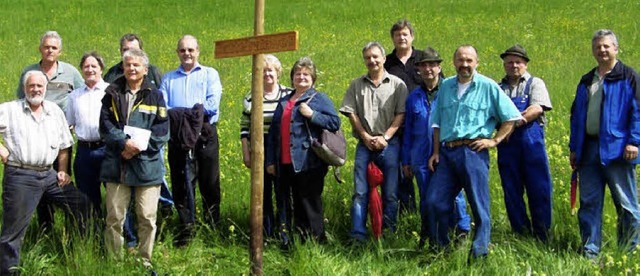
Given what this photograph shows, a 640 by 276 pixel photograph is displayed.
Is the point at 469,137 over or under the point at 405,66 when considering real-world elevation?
under

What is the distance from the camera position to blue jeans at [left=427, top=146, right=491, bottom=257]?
641 centimetres

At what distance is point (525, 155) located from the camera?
6949 millimetres

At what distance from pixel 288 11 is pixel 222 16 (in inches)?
77.9

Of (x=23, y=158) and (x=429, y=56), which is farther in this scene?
(x=429, y=56)

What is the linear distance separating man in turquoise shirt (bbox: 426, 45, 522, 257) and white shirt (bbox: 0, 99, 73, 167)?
3.11 m

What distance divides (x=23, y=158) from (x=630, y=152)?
15.7 feet

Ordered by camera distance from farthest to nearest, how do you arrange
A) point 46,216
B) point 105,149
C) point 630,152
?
1. point 46,216
2. point 105,149
3. point 630,152

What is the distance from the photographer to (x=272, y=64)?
723cm

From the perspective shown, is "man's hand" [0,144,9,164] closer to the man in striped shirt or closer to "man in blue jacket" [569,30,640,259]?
the man in striped shirt

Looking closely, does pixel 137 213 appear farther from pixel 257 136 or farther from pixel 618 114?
pixel 618 114

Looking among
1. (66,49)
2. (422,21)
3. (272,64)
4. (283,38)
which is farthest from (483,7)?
(283,38)

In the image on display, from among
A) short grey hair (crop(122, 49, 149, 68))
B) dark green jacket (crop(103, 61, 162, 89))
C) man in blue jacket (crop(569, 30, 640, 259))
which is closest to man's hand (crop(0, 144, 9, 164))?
short grey hair (crop(122, 49, 149, 68))

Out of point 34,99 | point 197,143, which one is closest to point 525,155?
Result: point 197,143

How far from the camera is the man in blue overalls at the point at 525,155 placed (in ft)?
22.6
